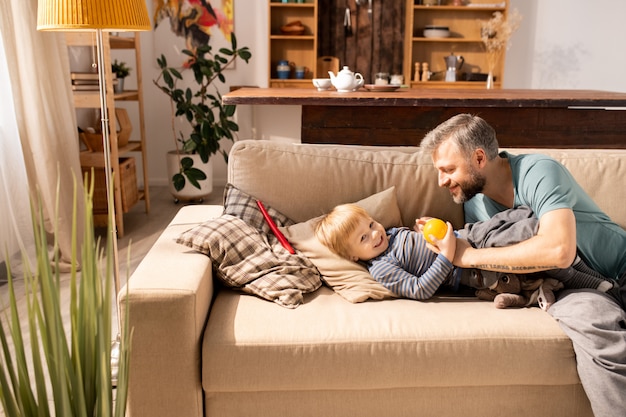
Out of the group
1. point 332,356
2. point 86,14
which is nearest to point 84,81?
point 86,14

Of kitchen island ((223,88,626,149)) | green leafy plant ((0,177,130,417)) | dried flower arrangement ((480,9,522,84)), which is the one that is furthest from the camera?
dried flower arrangement ((480,9,522,84))

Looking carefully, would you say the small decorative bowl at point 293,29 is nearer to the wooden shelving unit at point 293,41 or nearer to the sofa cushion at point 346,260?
the wooden shelving unit at point 293,41

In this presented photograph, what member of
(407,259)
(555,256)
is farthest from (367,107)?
(555,256)

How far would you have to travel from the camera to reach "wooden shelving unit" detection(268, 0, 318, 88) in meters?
5.48

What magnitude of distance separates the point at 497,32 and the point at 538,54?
1.80ft

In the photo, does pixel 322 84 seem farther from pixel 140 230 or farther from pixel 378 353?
pixel 378 353

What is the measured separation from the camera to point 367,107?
3.52 metres

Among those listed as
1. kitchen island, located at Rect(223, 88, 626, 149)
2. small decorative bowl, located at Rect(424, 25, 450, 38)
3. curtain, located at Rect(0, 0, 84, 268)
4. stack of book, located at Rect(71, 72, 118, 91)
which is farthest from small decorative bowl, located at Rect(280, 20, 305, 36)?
curtain, located at Rect(0, 0, 84, 268)

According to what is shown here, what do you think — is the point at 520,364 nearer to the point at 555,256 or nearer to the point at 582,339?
the point at 582,339

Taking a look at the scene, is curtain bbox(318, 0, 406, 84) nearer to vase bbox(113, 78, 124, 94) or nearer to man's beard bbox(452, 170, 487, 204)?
vase bbox(113, 78, 124, 94)

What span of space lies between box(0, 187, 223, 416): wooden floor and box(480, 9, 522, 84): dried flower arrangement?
256 centimetres

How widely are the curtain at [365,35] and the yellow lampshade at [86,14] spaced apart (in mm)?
3792

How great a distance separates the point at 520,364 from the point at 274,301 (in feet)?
2.32

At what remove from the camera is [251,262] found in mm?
2006
